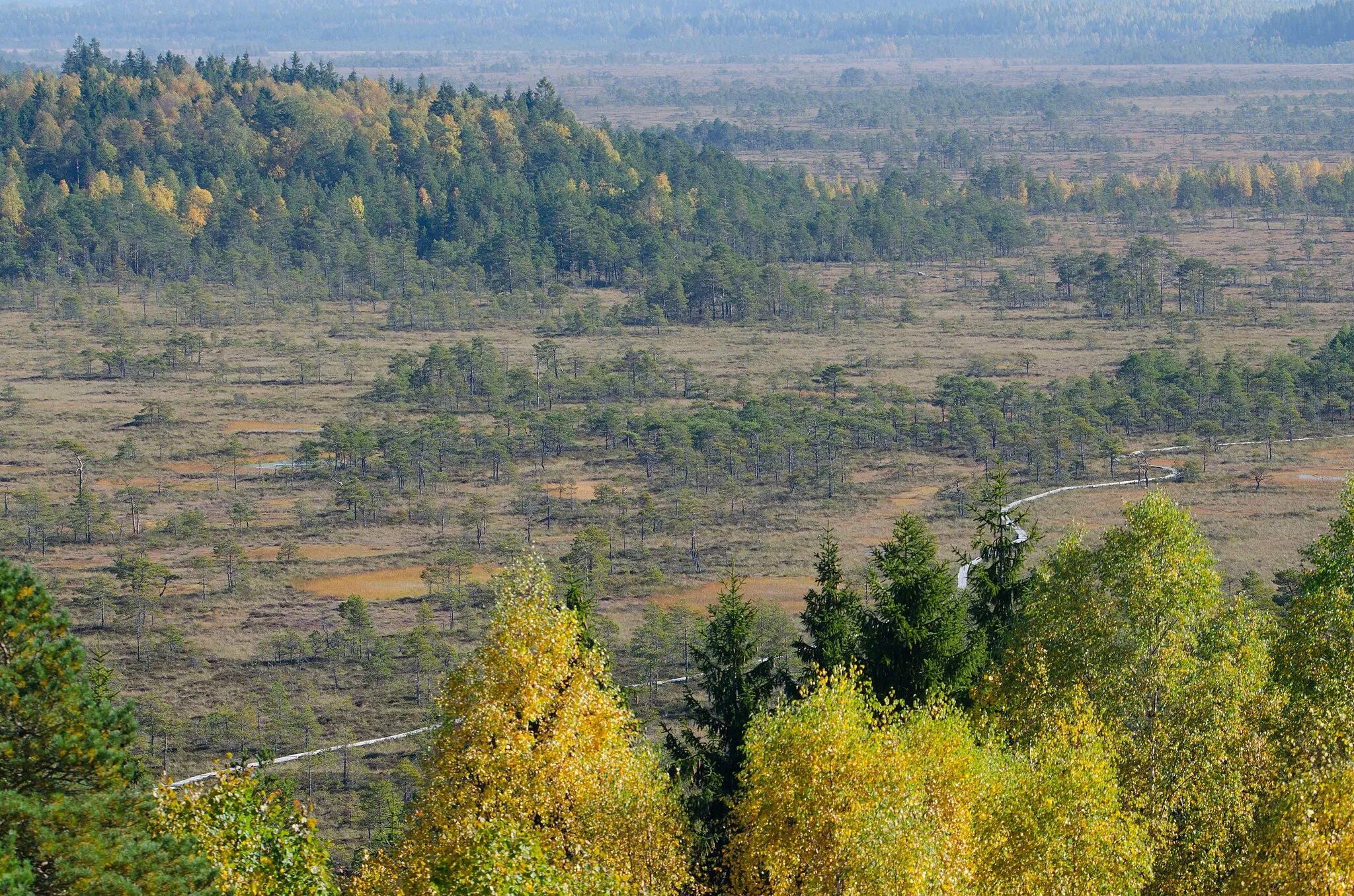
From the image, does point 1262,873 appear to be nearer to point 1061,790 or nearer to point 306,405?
point 1061,790

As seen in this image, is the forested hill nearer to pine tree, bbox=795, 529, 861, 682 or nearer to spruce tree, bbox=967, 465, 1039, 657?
spruce tree, bbox=967, 465, 1039, 657

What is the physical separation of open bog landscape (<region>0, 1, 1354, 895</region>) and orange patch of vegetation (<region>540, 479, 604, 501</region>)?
0.28 m

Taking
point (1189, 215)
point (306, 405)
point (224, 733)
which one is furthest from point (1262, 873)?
point (1189, 215)

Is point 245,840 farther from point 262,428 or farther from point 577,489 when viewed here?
point 262,428

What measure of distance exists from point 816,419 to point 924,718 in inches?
2595

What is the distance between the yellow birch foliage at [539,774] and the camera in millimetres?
26125

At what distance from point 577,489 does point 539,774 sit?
55.8 meters

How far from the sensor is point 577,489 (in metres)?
82.8

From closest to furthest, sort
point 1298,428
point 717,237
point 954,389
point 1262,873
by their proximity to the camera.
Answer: point 1262,873 → point 1298,428 → point 954,389 → point 717,237

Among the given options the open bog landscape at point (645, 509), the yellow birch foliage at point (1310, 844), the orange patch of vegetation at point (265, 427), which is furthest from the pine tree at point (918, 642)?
the orange patch of vegetation at point (265, 427)

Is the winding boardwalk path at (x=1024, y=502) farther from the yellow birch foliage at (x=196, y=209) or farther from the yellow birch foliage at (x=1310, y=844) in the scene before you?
the yellow birch foliage at (x=196, y=209)

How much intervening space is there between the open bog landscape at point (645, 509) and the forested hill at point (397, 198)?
0.60 metres

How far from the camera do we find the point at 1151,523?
31688 mm

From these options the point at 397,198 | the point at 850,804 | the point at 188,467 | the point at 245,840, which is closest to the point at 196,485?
the point at 188,467
